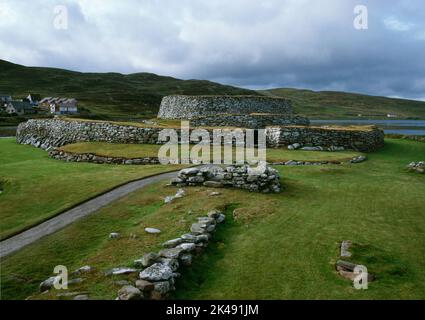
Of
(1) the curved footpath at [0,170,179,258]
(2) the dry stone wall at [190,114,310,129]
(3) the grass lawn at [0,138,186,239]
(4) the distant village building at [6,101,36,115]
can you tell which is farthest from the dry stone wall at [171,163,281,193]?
(4) the distant village building at [6,101,36,115]

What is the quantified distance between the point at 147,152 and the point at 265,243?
20.4m

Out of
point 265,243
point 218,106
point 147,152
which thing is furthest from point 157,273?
point 218,106

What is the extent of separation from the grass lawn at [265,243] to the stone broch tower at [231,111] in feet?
80.2

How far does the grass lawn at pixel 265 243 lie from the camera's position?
9445 millimetres

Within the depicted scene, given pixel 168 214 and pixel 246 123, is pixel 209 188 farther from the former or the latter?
pixel 246 123

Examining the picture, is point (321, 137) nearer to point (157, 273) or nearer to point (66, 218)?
point (66, 218)

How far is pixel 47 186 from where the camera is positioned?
20.6 metres

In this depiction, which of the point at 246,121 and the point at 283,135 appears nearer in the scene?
the point at 283,135

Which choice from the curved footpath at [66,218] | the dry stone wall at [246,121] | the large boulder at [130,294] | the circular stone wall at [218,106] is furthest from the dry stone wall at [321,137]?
the large boulder at [130,294]

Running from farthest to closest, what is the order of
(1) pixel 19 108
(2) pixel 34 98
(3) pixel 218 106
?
(2) pixel 34 98, (1) pixel 19 108, (3) pixel 218 106

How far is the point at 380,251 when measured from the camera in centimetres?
1138
